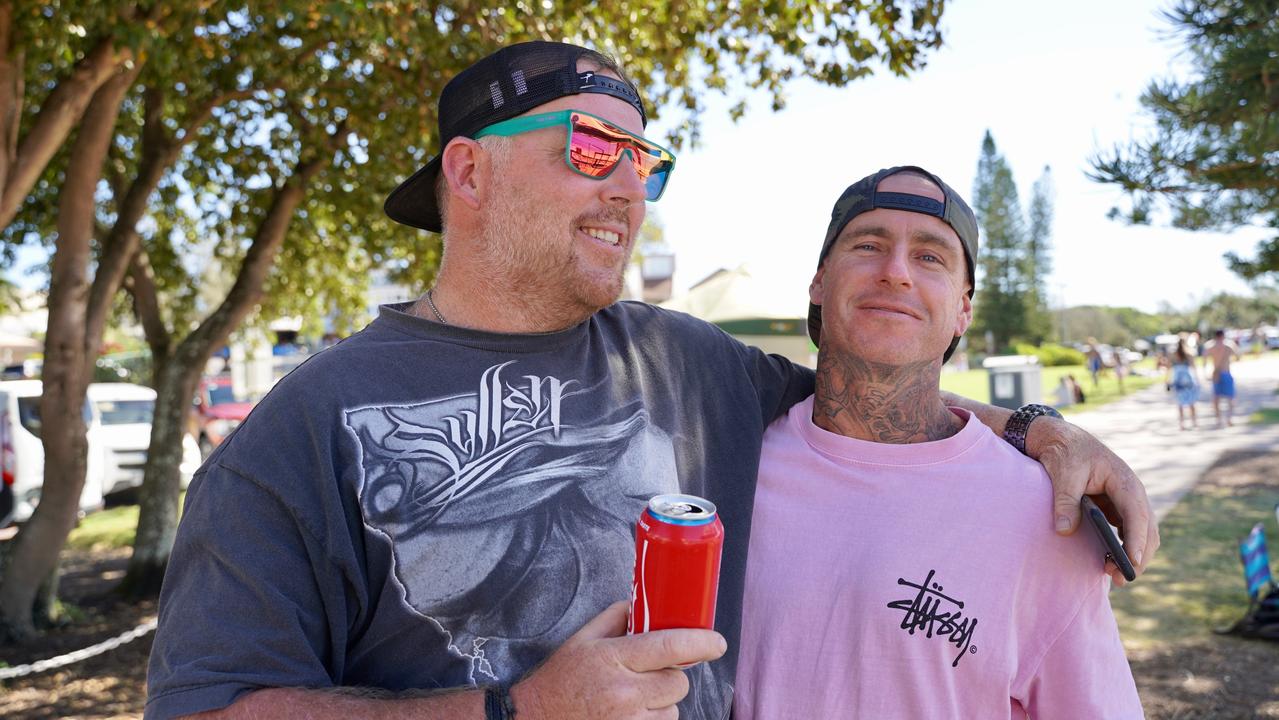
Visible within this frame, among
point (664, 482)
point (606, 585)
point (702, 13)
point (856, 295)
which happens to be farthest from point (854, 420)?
point (702, 13)

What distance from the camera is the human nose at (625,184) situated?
76.8 inches

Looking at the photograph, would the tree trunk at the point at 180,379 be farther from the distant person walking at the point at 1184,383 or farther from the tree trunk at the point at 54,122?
the distant person walking at the point at 1184,383

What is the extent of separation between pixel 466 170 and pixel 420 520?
31.8 inches

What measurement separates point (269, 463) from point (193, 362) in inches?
290

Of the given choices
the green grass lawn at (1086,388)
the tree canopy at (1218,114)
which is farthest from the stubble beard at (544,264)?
the green grass lawn at (1086,388)

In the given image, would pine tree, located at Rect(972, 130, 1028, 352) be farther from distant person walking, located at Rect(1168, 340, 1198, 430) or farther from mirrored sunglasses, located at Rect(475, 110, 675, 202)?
mirrored sunglasses, located at Rect(475, 110, 675, 202)

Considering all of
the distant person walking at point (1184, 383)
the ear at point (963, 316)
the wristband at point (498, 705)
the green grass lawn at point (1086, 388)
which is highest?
the ear at point (963, 316)

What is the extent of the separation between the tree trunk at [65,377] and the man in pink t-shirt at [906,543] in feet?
19.7

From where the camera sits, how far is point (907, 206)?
2.26 meters

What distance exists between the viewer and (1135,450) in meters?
14.4

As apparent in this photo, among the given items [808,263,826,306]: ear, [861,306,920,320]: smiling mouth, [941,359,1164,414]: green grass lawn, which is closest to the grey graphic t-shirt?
[861,306,920,320]: smiling mouth

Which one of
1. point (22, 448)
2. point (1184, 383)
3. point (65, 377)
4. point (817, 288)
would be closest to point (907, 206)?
point (817, 288)

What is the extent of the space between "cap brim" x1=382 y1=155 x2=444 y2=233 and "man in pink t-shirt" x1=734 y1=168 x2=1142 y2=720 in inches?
40.1

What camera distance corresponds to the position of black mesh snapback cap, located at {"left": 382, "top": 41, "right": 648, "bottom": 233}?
6.38ft
